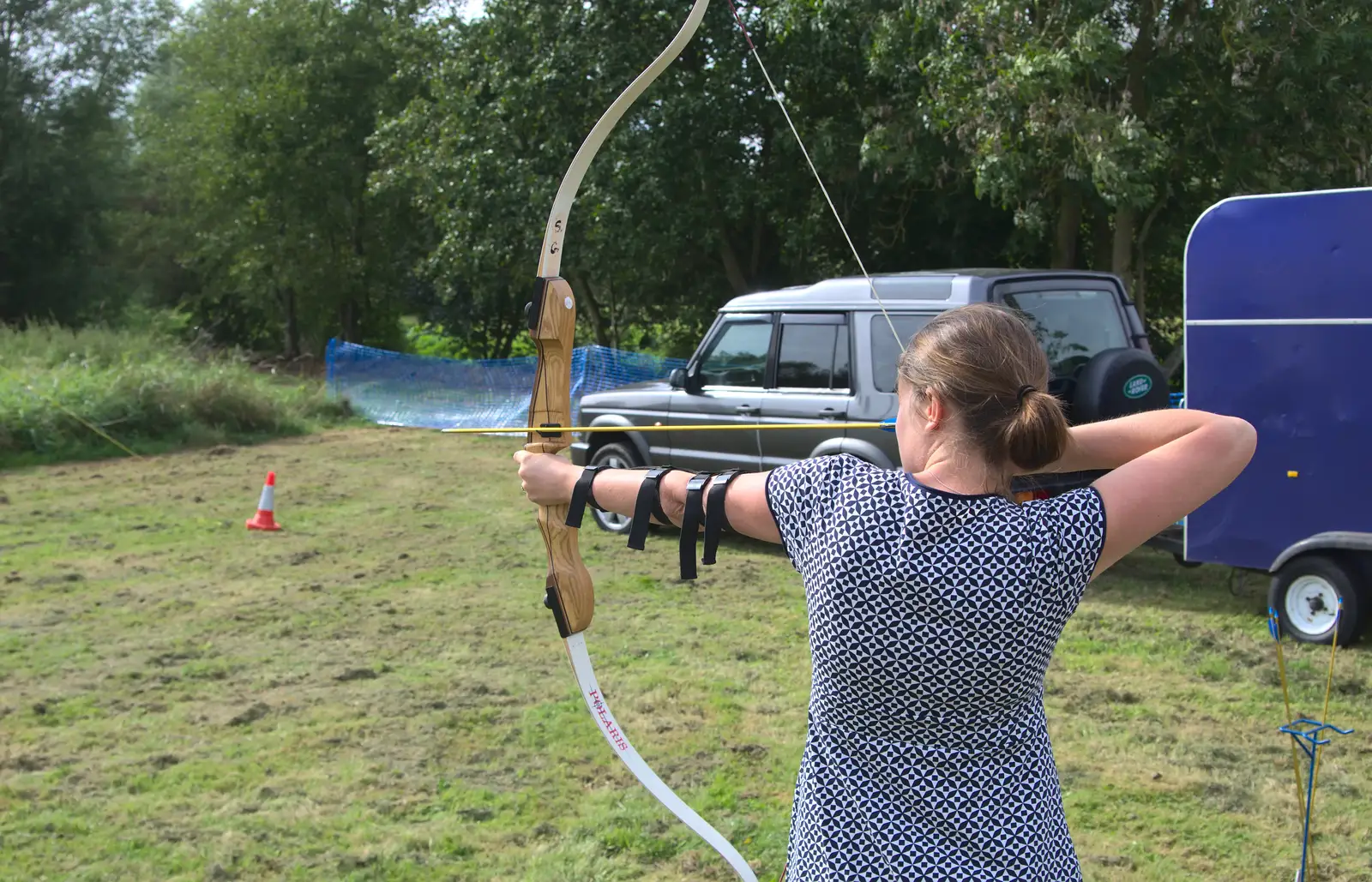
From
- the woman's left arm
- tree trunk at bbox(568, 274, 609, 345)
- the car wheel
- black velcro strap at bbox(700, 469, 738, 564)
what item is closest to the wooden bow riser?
the woman's left arm

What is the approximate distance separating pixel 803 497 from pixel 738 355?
684 centimetres

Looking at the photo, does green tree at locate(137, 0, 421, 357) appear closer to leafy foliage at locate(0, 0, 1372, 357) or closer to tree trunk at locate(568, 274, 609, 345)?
leafy foliage at locate(0, 0, 1372, 357)

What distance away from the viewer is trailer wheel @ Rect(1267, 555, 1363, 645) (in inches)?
227

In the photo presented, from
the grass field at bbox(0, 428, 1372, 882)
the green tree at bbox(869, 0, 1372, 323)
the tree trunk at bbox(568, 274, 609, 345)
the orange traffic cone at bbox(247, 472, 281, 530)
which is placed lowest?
the grass field at bbox(0, 428, 1372, 882)

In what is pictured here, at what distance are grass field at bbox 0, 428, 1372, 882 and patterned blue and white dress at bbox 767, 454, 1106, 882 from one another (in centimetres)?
215

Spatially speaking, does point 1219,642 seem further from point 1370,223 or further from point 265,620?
point 265,620

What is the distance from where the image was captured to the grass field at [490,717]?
12.1 ft

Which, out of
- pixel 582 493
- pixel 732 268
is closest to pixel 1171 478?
pixel 582 493

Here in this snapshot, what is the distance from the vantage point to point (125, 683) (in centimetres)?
534

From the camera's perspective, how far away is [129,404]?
47.2 feet

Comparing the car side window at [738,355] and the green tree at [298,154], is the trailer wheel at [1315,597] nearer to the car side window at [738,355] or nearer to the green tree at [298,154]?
the car side window at [738,355]

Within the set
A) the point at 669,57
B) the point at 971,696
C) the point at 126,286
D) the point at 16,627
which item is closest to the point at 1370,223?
the point at 669,57

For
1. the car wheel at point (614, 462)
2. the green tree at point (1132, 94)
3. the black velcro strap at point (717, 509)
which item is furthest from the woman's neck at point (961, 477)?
the green tree at point (1132, 94)

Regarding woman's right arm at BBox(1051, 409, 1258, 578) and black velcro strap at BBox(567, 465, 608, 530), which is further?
black velcro strap at BBox(567, 465, 608, 530)
